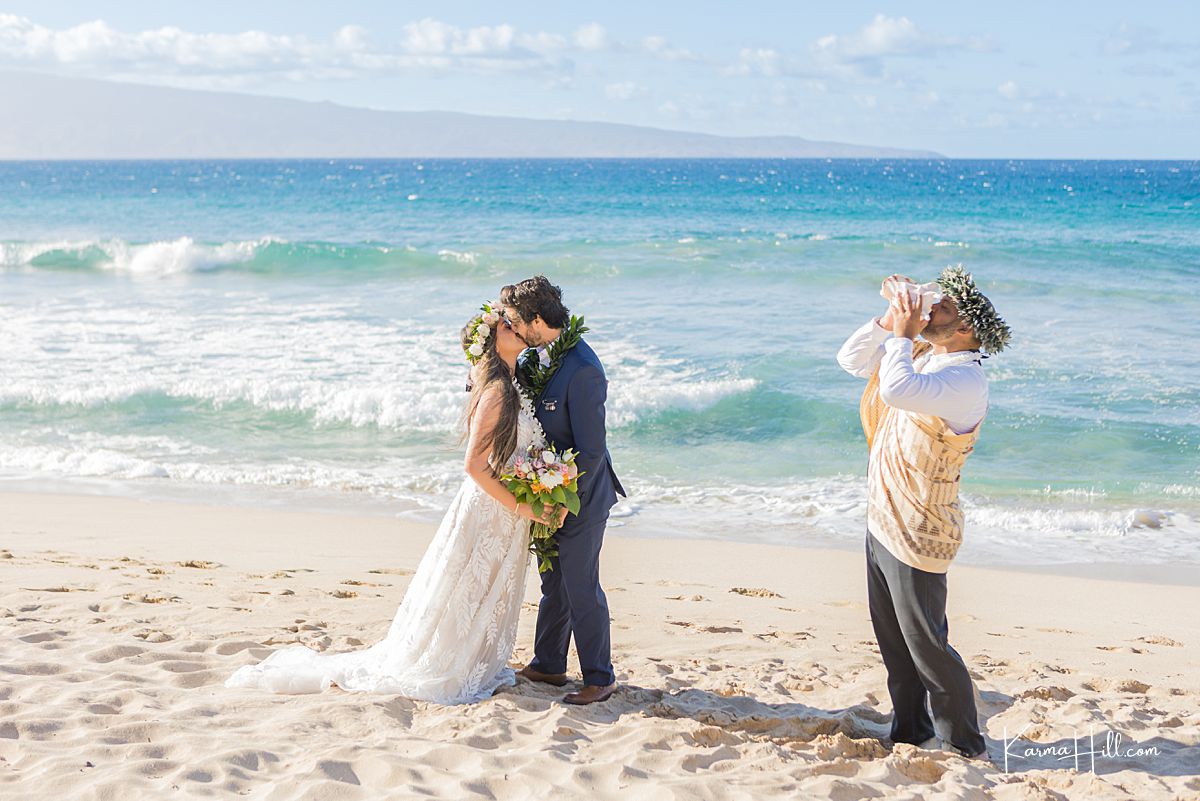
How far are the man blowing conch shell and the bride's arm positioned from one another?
1.39 metres

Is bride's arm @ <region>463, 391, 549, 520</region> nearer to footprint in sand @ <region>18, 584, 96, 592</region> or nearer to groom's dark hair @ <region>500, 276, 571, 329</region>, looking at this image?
groom's dark hair @ <region>500, 276, 571, 329</region>

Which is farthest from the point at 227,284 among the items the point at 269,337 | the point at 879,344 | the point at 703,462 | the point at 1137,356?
the point at 879,344

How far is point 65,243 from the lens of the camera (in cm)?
3048

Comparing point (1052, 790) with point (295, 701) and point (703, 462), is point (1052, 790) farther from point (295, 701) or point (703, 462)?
point (703, 462)

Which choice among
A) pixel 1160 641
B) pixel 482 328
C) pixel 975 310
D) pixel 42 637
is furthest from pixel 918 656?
pixel 42 637

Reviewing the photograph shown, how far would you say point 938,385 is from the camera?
3.68 m

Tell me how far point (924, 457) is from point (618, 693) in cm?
179

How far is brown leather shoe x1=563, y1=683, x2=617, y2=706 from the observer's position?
4.66m

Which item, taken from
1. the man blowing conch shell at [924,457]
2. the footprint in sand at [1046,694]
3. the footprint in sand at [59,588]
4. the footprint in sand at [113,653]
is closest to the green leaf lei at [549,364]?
the man blowing conch shell at [924,457]

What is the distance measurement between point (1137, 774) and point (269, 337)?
14.6 metres

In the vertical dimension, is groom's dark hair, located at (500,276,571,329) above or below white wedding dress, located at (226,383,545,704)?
above

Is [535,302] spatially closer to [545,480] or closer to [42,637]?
[545,480]

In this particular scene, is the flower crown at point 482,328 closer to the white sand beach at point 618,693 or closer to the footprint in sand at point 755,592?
the white sand beach at point 618,693

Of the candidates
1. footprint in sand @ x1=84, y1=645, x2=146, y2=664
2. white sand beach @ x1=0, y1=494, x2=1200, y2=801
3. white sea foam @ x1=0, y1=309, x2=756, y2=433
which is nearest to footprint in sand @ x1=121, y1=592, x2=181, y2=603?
white sand beach @ x1=0, y1=494, x2=1200, y2=801
